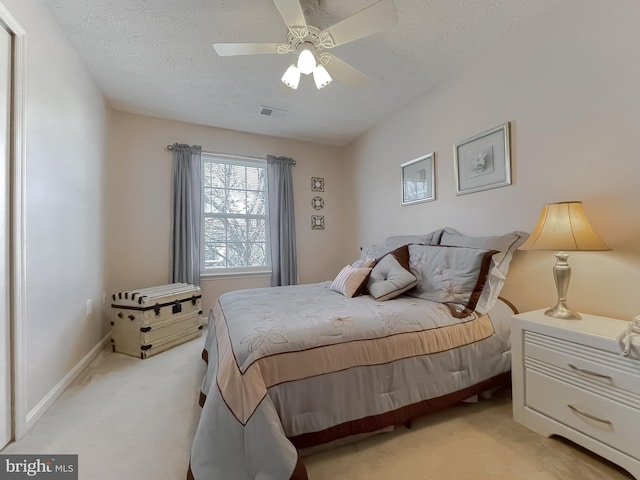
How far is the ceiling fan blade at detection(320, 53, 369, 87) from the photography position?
1.74 metres

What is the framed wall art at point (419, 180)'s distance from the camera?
267cm

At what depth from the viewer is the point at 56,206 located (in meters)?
1.85

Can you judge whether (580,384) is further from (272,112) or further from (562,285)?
(272,112)

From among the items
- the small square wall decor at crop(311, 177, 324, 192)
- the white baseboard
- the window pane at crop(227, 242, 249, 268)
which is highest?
the small square wall decor at crop(311, 177, 324, 192)

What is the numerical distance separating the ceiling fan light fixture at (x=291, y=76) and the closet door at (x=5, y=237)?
4.68 ft

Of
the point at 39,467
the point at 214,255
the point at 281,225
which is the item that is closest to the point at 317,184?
the point at 281,225

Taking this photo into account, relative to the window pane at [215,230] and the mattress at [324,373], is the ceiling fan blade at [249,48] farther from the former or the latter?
the window pane at [215,230]

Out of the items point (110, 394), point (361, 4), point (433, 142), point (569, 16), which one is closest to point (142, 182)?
point (110, 394)

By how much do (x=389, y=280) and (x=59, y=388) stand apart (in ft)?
7.63

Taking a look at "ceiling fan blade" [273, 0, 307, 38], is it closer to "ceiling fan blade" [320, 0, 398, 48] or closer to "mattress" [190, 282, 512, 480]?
"ceiling fan blade" [320, 0, 398, 48]

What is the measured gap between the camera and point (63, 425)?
59.0 inches

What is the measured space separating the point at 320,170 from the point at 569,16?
2872 mm

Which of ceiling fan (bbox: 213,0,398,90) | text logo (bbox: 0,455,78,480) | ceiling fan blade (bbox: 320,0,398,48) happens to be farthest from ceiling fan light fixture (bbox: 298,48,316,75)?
text logo (bbox: 0,455,78,480)

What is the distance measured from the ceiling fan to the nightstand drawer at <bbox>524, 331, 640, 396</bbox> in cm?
181
